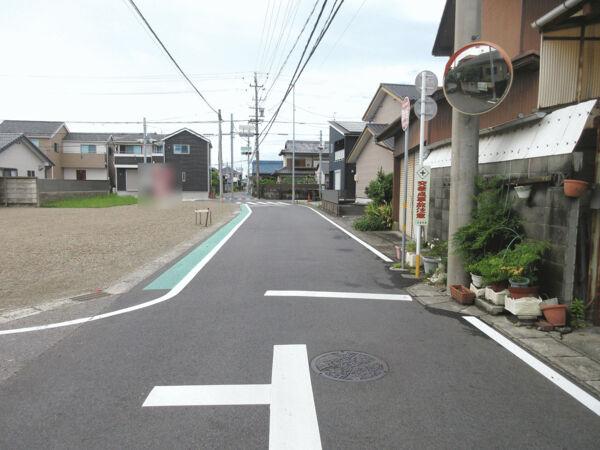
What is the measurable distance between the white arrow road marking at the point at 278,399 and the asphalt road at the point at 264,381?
8 cm

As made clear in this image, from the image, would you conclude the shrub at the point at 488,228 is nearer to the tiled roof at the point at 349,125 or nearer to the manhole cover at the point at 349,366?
the manhole cover at the point at 349,366

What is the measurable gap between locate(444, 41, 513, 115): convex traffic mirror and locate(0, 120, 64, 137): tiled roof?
54.3 m

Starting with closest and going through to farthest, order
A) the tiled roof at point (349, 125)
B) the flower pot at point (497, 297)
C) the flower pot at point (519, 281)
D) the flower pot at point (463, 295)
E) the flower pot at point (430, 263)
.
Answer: the flower pot at point (519, 281)
the flower pot at point (497, 297)
the flower pot at point (463, 295)
the flower pot at point (430, 263)
the tiled roof at point (349, 125)

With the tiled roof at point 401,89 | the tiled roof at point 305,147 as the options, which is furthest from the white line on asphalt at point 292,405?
the tiled roof at point 305,147

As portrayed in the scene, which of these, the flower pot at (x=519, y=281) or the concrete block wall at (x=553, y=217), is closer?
the concrete block wall at (x=553, y=217)

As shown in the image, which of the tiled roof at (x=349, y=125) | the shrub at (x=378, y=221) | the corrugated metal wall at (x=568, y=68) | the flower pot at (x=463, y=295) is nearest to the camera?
the corrugated metal wall at (x=568, y=68)

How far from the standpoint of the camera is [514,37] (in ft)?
29.0

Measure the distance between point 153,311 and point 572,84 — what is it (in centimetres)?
636

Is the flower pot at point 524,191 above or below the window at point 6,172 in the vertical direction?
below

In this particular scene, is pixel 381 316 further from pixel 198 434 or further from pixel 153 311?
pixel 198 434

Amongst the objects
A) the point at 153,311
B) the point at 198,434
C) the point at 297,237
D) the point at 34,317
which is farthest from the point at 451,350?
the point at 297,237

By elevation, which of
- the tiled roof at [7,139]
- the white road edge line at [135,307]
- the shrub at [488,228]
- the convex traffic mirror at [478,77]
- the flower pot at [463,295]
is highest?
the tiled roof at [7,139]

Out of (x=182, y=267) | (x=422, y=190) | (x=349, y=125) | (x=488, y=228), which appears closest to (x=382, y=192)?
(x=422, y=190)

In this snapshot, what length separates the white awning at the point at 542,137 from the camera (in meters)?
5.57
